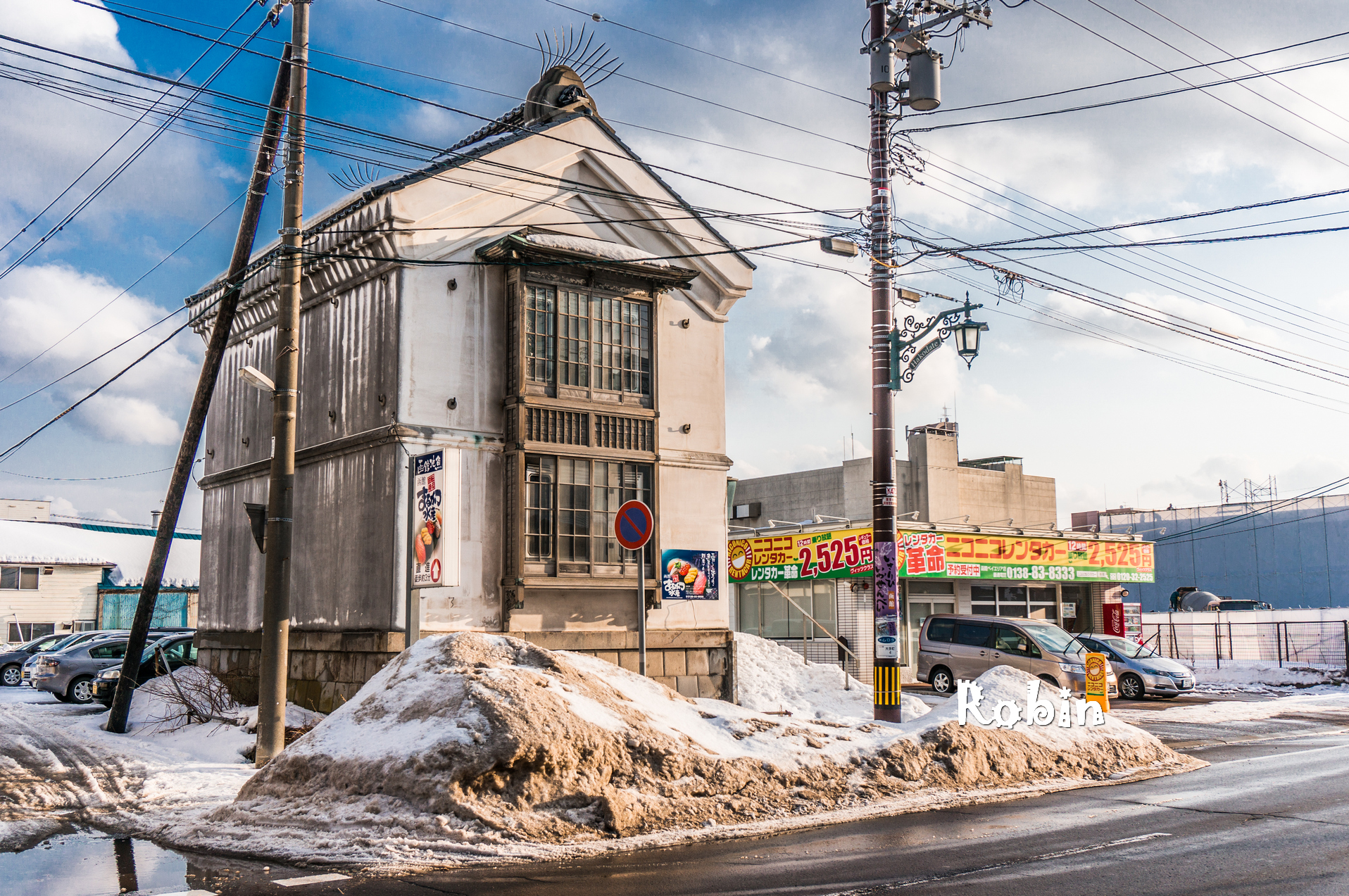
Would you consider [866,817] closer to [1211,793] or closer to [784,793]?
[784,793]

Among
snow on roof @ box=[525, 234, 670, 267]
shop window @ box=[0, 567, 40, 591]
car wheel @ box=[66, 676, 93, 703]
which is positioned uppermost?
snow on roof @ box=[525, 234, 670, 267]

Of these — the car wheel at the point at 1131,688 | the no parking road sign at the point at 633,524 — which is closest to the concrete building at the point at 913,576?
the car wheel at the point at 1131,688

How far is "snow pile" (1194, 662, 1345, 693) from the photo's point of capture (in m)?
28.5

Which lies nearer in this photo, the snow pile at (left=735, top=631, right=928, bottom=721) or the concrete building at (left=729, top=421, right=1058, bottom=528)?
the snow pile at (left=735, top=631, right=928, bottom=721)

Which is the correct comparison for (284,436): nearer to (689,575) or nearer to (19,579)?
(689,575)

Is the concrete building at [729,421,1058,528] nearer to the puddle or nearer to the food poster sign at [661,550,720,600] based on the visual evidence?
the food poster sign at [661,550,720,600]

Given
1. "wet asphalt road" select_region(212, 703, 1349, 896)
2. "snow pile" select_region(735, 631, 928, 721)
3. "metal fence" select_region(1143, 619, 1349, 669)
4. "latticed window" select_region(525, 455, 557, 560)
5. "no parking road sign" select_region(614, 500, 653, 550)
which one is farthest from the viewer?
"metal fence" select_region(1143, 619, 1349, 669)

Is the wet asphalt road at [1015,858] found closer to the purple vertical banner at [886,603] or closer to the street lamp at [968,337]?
the purple vertical banner at [886,603]

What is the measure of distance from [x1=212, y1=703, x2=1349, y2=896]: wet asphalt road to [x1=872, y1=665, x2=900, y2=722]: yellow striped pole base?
2915 millimetres

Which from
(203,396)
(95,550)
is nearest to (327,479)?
(203,396)

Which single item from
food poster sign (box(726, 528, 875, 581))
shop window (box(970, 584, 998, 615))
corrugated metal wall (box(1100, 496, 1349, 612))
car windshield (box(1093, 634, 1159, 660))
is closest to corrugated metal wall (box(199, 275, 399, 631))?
food poster sign (box(726, 528, 875, 581))

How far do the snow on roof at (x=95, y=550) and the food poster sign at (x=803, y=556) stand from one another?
24.8 metres

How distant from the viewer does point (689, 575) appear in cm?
1867

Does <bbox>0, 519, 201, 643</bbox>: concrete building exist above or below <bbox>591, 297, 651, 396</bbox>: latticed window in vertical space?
below
